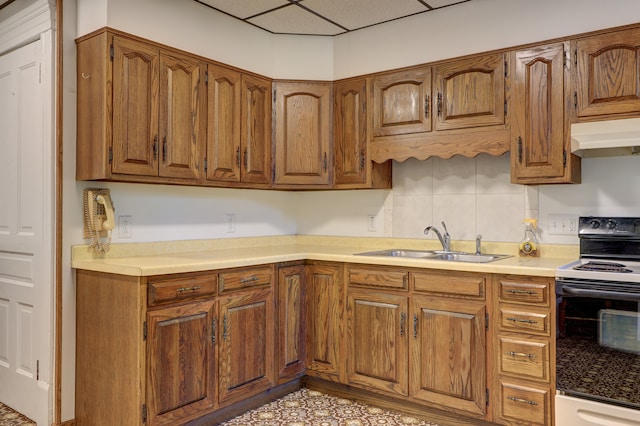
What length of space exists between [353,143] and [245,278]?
1.23 m

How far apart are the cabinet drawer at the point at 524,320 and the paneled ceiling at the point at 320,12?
6.12 ft

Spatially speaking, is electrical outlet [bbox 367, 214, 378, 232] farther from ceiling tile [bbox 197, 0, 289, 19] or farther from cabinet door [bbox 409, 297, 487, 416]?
ceiling tile [bbox 197, 0, 289, 19]

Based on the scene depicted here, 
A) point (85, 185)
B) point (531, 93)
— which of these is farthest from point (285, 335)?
point (531, 93)

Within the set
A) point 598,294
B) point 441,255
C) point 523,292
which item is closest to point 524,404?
point 523,292

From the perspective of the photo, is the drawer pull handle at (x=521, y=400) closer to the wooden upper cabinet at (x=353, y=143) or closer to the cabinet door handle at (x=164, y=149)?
the wooden upper cabinet at (x=353, y=143)

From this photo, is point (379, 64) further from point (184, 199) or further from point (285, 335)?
point (285, 335)

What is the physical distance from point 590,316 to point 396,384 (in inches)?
44.2

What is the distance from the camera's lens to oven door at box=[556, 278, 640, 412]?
2.18 metres

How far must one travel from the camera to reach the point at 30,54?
283 centimetres

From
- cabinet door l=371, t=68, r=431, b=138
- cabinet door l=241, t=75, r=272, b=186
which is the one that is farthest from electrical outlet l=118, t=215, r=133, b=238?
cabinet door l=371, t=68, r=431, b=138

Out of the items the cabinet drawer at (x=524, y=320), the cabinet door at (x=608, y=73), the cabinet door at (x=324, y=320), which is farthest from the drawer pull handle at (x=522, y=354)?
the cabinet door at (x=608, y=73)

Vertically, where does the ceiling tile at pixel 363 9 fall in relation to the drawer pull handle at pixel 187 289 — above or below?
above

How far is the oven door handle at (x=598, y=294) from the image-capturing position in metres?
2.17

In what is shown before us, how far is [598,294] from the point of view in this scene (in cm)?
225
